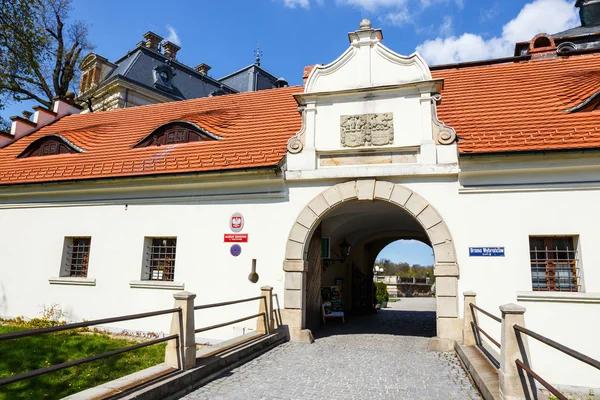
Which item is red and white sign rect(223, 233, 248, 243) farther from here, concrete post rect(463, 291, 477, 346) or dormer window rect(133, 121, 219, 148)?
concrete post rect(463, 291, 477, 346)

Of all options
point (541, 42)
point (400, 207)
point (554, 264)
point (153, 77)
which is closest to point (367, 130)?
point (400, 207)

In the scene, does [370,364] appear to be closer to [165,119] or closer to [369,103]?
[369,103]

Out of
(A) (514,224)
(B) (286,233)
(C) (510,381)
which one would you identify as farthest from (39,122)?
(C) (510,381)

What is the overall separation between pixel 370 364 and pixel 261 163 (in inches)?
199

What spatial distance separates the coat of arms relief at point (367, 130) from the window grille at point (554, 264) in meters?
3.70

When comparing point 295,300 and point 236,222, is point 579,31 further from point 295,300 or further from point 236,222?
point 295,300

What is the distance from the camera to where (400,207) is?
9.36 m

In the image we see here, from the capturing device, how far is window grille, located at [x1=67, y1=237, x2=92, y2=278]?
467 inches

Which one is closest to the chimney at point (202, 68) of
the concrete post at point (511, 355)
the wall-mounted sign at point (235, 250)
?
the wall-mounted sign at point (235, 250)

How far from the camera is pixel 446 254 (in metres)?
8.70

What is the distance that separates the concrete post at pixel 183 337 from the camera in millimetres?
5984

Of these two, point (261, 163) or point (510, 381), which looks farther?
point (261, 163)

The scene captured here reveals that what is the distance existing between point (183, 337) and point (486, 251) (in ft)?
19.7

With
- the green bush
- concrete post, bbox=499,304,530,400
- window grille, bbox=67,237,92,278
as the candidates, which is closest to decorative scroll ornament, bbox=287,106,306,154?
concrete post, bbox=499,304,530,400
